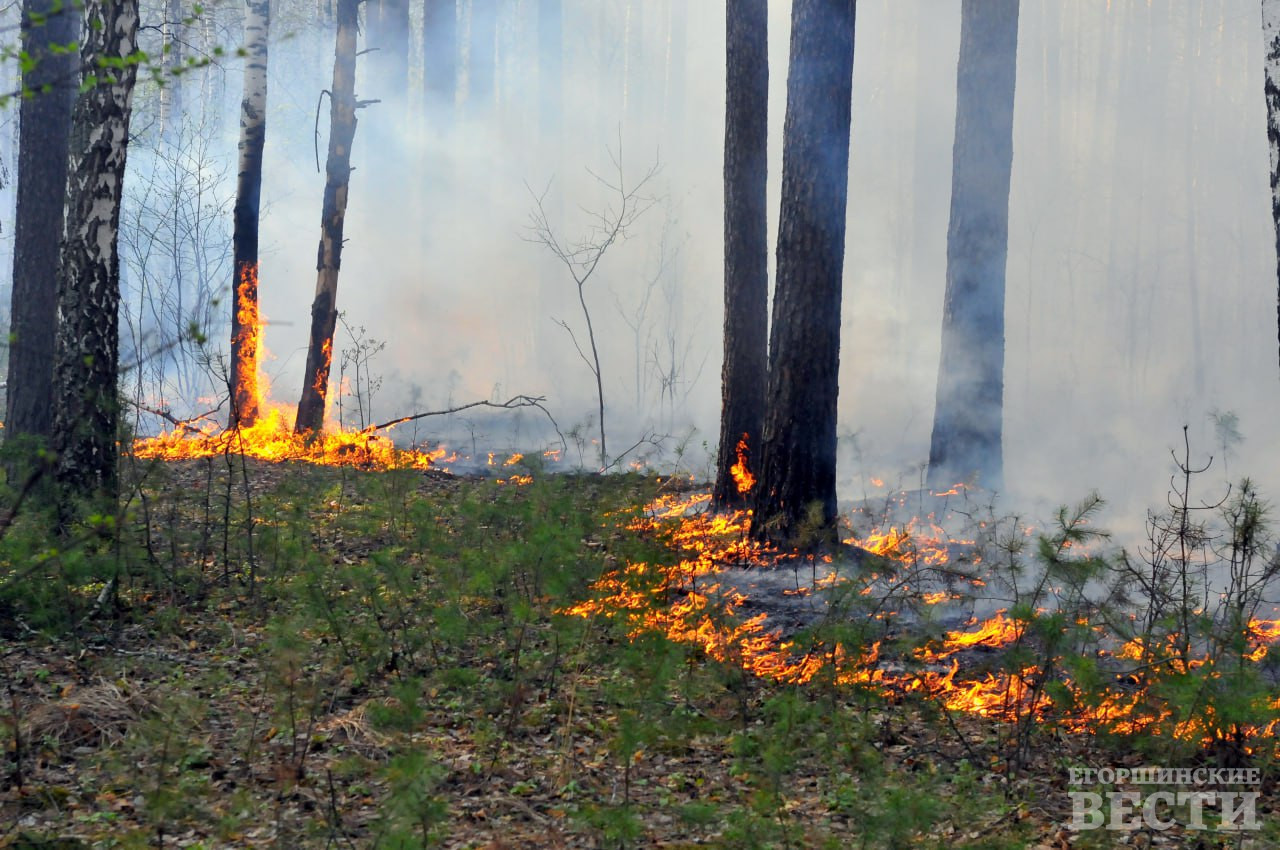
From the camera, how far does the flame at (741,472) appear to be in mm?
8953

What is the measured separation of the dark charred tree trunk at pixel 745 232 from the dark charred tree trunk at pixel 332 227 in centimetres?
576

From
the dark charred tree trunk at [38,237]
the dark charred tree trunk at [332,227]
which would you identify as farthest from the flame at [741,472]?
the dark charred tree trunk at [332,227]

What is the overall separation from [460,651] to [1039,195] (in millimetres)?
39800

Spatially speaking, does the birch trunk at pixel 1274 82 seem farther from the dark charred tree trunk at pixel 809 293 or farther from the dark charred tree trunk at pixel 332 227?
the dark charred tree trunk at pixel 332 227

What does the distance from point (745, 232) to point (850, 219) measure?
116 feet

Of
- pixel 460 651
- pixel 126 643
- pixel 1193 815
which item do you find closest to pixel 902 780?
pixel 1193 815

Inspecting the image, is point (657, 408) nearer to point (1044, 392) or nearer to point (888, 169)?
point (1044, 392)

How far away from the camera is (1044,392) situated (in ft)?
99.9

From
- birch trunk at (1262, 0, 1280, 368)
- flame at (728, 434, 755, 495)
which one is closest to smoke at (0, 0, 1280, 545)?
flame at (728, 434, 755, 495)

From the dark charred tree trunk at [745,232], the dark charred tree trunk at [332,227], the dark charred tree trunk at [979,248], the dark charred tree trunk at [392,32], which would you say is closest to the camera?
the dark charred tree trunk at [745,232]

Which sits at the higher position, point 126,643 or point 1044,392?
point 1044,392

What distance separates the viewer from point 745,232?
31.6ft

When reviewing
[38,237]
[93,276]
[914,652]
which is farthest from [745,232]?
[38,237]

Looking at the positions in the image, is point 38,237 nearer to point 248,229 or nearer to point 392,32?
point 248,229
